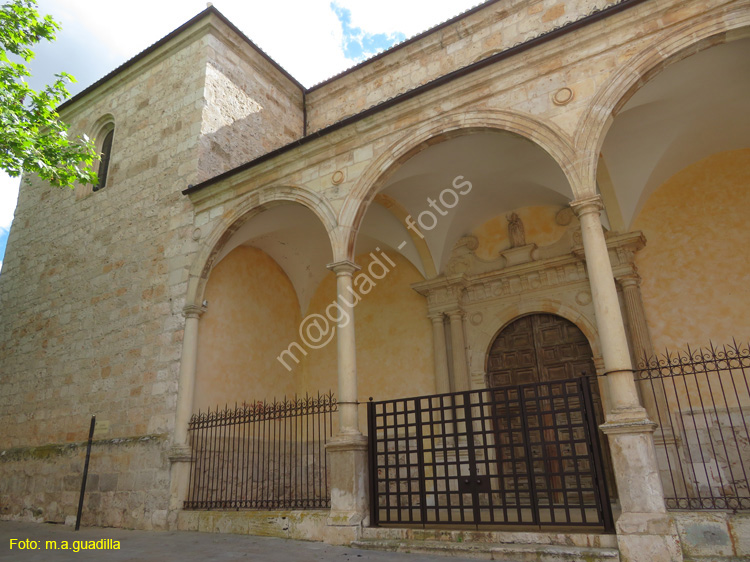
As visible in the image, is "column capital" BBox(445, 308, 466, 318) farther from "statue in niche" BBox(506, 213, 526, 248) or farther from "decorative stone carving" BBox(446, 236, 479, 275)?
"statue in niche" BBox(506, 213, 526, 248)

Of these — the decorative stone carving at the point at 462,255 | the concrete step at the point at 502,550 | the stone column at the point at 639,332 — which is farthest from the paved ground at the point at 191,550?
the decorative stone carving at the point at 462,255

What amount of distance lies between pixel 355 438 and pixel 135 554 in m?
2.40

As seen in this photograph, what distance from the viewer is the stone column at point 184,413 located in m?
7.06

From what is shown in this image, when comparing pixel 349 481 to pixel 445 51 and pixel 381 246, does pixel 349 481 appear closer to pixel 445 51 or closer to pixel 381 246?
pixel 381 246

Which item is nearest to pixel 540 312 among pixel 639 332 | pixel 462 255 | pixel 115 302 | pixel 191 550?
pixel 639 332

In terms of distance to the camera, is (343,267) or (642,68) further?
(343,267)

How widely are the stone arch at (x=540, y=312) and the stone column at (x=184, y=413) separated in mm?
4217

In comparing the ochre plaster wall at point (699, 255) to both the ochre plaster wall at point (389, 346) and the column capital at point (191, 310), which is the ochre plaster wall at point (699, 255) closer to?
the ochre plaster wall at point (389, 346)

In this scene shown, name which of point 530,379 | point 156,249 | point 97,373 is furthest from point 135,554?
point 530,379

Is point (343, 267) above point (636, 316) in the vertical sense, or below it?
above

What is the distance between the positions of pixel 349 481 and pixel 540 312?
397 centimetres

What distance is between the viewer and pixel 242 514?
20.6 feet

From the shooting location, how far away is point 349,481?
5.55m

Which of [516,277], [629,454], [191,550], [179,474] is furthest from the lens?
[516,277]
